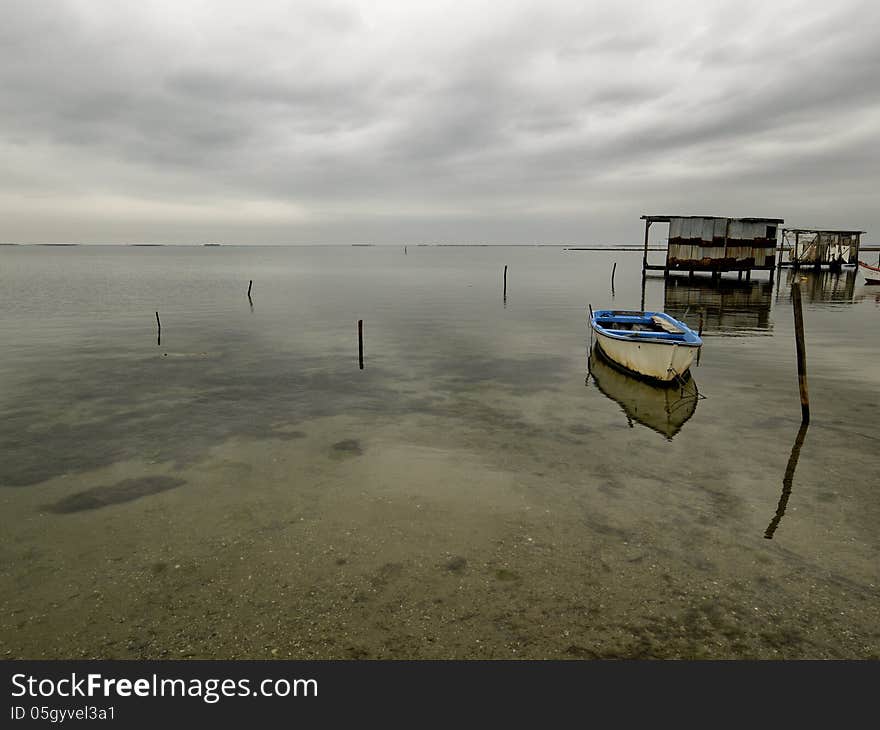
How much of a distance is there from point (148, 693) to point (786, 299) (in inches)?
2198

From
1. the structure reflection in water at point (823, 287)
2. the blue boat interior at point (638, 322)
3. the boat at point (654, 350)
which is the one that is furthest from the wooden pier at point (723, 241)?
the boat at point (654, 350)

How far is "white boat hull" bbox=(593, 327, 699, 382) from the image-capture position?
58.5 feet

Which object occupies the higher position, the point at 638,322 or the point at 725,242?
the point at 725,242

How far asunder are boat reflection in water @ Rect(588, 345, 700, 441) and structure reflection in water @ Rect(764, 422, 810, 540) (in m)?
2.70

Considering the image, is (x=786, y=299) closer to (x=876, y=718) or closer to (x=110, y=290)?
(x=876, y=718)

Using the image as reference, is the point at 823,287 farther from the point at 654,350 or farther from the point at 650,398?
the point at 650,398

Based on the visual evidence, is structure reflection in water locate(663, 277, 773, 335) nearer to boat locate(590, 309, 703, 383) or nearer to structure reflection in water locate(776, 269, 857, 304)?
structure reflection in water locate(776, 269, 857, 304)

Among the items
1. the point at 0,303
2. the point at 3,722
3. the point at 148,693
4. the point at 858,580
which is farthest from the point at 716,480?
the point at 0,303

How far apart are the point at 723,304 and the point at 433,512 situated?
139ft

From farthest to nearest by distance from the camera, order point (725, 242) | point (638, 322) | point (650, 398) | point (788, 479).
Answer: point (725, 242) < point (638, 322) < point (650, 398) < point (788, 479)

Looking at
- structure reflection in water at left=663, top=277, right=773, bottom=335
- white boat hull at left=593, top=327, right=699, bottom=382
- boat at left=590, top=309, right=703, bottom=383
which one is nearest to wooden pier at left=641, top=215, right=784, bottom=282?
structure reflection in water at left=663, top=277, right=773, bottom=335

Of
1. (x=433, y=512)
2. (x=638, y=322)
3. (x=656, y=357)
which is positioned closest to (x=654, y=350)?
(x=656, y=357)

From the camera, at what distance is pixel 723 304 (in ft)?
143

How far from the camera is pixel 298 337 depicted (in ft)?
99.8
